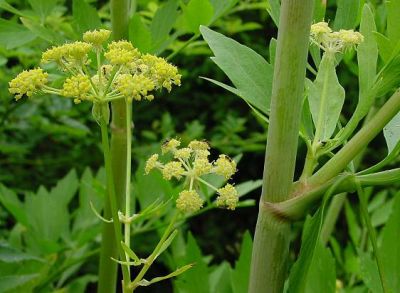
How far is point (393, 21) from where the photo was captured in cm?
61

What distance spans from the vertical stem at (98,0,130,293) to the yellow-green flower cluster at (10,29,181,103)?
0.23m

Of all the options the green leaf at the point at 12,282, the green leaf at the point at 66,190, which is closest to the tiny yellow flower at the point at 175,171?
the green leaf at the point at 12,282

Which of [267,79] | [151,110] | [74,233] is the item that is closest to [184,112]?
[151,110]

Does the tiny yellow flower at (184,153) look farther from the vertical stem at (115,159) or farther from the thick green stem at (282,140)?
the vertical stem at (115,159)

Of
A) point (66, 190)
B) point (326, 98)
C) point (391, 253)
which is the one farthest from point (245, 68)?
point (66, 190)

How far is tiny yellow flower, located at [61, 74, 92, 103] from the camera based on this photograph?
57 cm

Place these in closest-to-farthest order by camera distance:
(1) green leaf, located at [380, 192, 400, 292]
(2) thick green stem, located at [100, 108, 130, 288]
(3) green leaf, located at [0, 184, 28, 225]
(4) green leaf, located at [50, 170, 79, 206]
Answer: (2) thick green stem, located at [100, 108, 130, 288], (1) green leaf, located at [380, 192, 400, 292], (3) green leaf, located at [0, 184, 28, 225], (4) green leaf, located at [50, 170, 79, 206]

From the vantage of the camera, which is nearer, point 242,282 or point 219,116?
point 242,282

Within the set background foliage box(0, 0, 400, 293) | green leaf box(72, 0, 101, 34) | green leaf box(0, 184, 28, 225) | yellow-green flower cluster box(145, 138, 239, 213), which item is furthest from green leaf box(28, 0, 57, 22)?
yellow-green flower cluster box(145, 138, 239, 213)

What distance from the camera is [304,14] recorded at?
581 mm

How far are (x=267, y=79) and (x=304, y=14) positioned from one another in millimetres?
96

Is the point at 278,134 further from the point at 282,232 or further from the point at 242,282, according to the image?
the point at 242,282

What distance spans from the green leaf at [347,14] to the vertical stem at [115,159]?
10.3 inches

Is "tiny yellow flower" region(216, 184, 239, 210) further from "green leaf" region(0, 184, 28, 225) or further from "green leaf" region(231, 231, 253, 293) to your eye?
"green leaf" region(0, 184, 28, 225)
